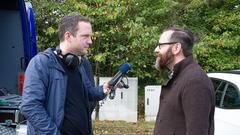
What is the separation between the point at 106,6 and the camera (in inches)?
484

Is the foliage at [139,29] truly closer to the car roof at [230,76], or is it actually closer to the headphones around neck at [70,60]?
the car roof at [230,76]

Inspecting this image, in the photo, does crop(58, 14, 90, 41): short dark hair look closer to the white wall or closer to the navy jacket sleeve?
the navy jacket sleeve

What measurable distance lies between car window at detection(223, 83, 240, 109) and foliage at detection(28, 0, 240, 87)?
5935 millimetres

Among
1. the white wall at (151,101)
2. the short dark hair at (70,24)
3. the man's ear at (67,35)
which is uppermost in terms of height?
the short dark hair at (70,24)

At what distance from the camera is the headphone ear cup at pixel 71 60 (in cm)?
374

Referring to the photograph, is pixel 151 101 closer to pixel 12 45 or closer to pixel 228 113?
pixel 12 45

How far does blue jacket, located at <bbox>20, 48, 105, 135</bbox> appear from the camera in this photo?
11.5ft

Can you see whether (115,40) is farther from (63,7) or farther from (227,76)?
(227,76)

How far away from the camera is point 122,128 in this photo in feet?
36.5

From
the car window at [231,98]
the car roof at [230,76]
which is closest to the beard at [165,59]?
the car window at [231,98]

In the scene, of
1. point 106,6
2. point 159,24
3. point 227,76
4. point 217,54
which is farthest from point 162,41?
point 217,54

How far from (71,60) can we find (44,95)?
13.7 inches

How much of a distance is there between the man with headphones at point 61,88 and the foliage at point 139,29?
835 centimetres

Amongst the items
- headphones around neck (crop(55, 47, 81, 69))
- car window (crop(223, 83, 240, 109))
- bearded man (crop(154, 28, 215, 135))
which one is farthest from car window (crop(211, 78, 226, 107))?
headphones around neck (crop(55, 47, 81, 69))
